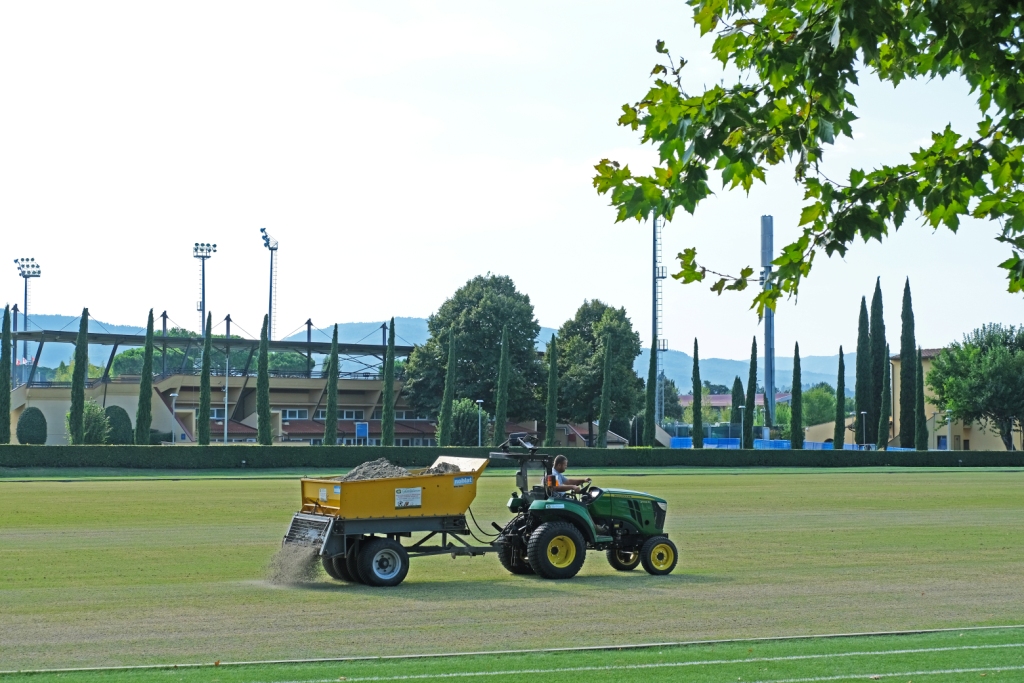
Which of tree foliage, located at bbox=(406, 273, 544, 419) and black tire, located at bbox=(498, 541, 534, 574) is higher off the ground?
tree foliage, located at bbox=(406, 273, 544, 419)

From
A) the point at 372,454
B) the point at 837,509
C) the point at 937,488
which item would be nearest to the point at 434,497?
the point at 837,509

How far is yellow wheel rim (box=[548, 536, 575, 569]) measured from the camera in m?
16.8

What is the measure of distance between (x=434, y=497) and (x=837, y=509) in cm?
1879

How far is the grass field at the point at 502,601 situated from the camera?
35.8 ft

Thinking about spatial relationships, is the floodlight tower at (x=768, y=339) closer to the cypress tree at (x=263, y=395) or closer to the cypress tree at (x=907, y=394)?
the cypress tree at (x=907, y=394)

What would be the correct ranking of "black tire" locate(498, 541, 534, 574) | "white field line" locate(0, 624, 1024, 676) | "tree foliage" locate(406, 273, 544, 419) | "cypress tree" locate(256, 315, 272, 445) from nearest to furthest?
1. "white field line" locate(0, 624, 1024, 676)
2. "black tire" locate(498, 541, 534, 574)
3. "cypress tree" locate(256, 315, 272, 445)
4. "tree foliage" locate(406, 273, 544, 419)

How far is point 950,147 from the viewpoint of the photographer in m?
7.15

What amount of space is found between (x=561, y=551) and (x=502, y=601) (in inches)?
96.4

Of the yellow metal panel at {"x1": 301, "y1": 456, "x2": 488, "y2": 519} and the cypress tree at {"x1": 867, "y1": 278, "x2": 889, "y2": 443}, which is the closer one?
the yellow metal panel at {"x1": 301, "y1": 456, "x2": 488, "y2": 519}

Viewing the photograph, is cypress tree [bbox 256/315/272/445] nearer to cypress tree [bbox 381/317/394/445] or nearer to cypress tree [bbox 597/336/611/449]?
cypress tree [bbox 381/317/394/445]

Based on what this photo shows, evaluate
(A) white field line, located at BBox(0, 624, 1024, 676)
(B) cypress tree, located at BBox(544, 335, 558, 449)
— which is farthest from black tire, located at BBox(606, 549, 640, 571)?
(B) cypress tree, located at BBox(544, 335, 558, 449)

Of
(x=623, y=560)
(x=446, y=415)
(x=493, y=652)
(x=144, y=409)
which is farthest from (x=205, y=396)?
(x=493, y=652)

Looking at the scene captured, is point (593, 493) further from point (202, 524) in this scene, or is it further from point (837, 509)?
point (837, 509)

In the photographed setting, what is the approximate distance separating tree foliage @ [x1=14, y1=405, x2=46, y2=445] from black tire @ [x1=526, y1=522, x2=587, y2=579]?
70.3 metres
